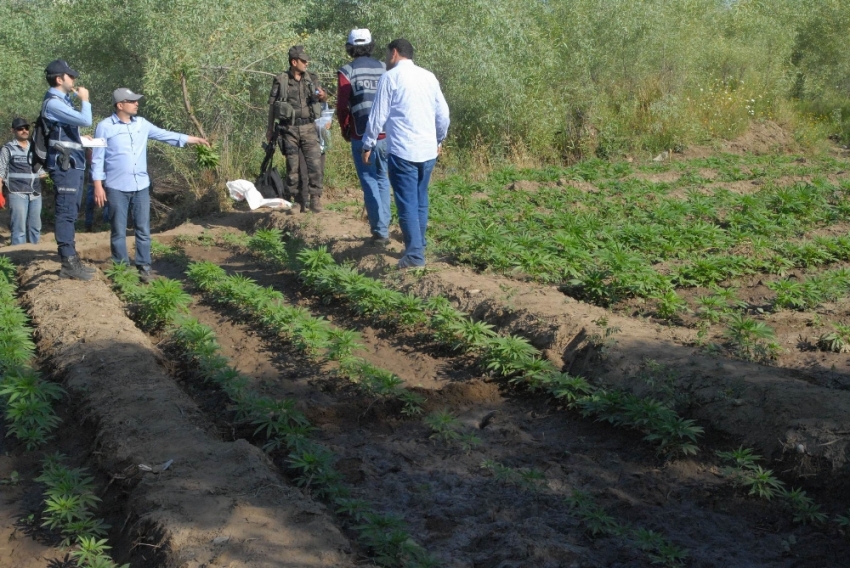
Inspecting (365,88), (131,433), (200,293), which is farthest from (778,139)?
(131,433)

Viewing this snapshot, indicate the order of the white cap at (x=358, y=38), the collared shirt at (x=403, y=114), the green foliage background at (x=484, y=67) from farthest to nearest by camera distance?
Answer: the green foliage background at (x=484, y=67)
the white cap at (x=358, y=38)
the collared shirt at (x=403, y=114)

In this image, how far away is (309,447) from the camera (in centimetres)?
493

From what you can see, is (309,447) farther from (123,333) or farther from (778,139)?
(778,139)

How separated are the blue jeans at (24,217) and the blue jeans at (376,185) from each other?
17.1 feet

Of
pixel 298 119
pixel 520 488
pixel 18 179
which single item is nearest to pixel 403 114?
pixel 298 119

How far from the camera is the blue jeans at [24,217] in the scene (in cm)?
1134

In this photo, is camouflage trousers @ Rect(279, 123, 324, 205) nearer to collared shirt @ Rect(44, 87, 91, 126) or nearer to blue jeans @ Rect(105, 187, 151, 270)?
blue jeans @ Rect(105, 187, 151, 270)

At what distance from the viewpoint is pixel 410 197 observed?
25.8 feet

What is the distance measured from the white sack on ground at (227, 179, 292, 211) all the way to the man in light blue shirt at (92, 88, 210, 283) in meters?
3.00

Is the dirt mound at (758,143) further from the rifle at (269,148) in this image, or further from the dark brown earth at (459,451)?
the dark brown earth at (459,451)

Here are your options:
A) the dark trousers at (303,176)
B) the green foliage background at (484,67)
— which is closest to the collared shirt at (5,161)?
the green foliage background at (484,67)

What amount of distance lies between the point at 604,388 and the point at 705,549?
1714 mm

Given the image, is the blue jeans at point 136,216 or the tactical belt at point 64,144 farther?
the blue jeans at point 136,216

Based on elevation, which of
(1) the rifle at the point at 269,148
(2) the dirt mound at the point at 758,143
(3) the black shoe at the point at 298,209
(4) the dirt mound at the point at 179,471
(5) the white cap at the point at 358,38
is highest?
(5) the white cap at the point at 358,38
